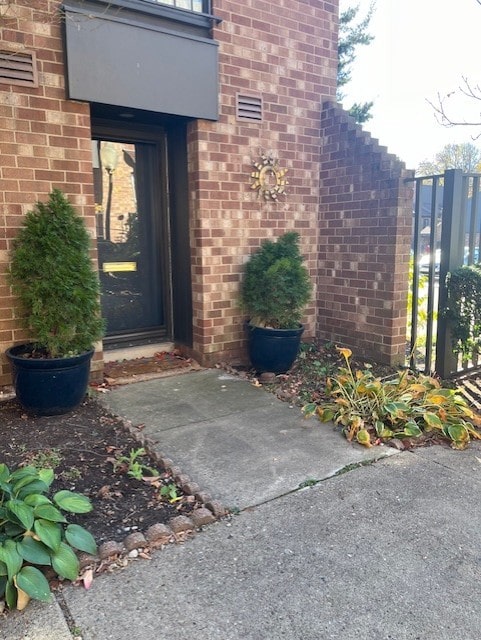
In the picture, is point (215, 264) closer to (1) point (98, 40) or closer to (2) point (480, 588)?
(1) point (98, 40)

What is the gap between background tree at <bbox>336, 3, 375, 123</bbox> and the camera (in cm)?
1007

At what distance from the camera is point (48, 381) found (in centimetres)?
372

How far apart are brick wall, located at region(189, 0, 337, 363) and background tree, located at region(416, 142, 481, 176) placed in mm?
16214

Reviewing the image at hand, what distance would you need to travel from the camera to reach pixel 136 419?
3900 millimetres

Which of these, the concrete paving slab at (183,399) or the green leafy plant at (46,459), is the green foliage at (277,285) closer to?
the concrete paving slab at (183,399)

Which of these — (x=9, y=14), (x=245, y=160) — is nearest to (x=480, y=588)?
(x=245, y=160)

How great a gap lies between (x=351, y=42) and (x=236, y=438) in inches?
380

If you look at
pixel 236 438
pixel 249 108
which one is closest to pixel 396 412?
pixel 236 438

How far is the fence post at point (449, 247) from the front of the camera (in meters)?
4.65

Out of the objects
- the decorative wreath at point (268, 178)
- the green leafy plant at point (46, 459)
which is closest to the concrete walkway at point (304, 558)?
the green leafy plant at point (46, 459)

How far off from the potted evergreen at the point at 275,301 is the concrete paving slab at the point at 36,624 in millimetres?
3358

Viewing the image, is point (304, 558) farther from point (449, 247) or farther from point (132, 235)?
point (132, 235)

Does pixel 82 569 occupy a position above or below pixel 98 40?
below

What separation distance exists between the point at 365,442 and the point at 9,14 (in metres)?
4.23
